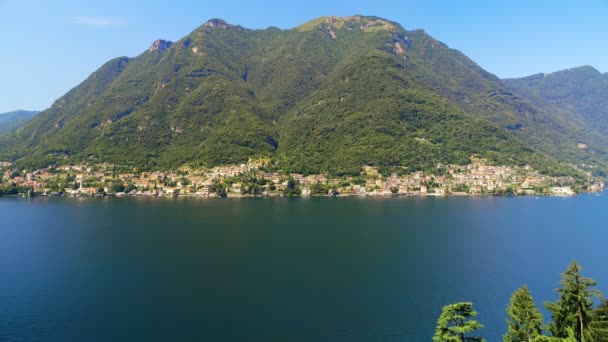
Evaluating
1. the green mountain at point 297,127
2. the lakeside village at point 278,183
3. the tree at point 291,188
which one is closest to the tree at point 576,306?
the lakeside village at point 278,183

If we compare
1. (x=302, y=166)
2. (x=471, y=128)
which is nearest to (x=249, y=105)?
(x=302, y=166)

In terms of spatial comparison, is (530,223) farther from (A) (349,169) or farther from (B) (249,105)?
(B) (249,105)

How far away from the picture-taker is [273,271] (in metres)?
36.6

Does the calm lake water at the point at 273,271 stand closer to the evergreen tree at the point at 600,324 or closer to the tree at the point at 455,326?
the tree at the point at 455,326

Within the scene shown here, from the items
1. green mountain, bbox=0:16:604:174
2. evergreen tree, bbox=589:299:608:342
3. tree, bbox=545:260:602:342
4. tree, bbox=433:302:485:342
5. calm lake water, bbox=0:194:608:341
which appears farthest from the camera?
green mountain, bbox=0:16:604:174

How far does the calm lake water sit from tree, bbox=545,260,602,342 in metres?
7.12

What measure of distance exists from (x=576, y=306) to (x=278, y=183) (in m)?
100

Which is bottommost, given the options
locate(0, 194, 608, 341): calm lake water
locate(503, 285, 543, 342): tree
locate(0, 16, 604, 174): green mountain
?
locate(0, 194, 608, 341): calm lake water

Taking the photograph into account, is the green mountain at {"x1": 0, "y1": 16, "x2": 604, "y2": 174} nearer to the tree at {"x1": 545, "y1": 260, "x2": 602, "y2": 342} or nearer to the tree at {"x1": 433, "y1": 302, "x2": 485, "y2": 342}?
the tree at {"x1": 545, "y1": 260, "x2": 602, "y2": 342}

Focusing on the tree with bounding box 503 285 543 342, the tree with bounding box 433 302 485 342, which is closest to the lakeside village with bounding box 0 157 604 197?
the tree with bounding box 503 285 543 342

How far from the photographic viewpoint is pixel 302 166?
126m

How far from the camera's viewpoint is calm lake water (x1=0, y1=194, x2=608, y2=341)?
25.4 metres

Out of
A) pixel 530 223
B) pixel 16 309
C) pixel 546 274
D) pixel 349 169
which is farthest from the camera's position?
pixel 349 169

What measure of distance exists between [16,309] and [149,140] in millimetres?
130081
